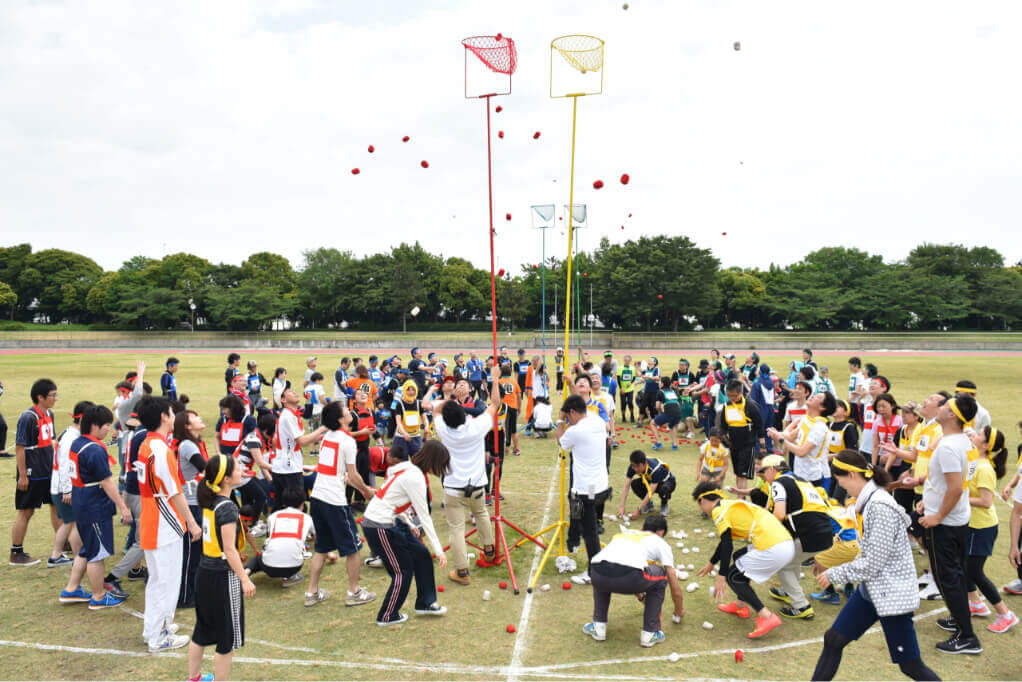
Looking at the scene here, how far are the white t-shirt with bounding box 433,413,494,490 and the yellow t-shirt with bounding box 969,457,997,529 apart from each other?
4.64 metres

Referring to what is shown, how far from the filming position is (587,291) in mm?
63156

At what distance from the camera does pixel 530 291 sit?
69500mm

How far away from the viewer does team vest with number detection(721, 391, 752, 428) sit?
828cm

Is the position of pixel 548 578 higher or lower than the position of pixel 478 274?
lower

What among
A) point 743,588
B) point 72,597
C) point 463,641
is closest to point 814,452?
point 743,588

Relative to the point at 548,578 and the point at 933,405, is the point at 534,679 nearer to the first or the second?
the point at 548,578

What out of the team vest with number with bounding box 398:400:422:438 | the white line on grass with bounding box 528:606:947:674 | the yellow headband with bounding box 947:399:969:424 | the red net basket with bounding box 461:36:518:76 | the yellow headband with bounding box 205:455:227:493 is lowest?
the white line on grass with bounding box 528:606:947:674

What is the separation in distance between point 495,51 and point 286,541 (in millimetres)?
5809

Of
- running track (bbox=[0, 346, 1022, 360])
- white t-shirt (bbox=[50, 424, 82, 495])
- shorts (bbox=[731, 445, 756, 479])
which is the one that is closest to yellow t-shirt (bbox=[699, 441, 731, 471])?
shorts (bbox=[731, 445, 756, 479])

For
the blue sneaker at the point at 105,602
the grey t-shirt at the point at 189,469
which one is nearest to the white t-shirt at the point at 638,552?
the grey t-shirt at the point at 189,469

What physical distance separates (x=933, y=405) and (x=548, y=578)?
4599 mm

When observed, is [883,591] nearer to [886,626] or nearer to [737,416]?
[886,626]

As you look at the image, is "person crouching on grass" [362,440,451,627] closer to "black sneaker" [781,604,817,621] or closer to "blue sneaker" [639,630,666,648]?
"blue sneaker" [639,630,666,648]

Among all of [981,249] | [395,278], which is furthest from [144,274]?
[981,249]
